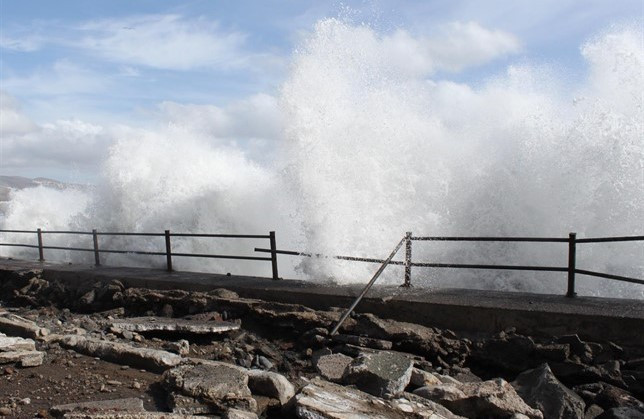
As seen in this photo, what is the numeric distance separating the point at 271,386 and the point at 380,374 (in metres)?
0.89

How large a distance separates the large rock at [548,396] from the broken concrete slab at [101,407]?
2.95m

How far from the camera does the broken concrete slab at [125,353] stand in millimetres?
4785

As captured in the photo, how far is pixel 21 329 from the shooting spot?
6.04 m

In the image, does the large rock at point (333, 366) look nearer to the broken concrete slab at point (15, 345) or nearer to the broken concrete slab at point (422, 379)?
the broken concrete slab at point (422, 379)

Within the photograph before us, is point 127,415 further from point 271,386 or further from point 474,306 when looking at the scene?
point 474,306

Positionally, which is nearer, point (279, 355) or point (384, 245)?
point (279, 355)

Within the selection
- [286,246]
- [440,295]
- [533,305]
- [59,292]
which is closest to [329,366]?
[440,295]

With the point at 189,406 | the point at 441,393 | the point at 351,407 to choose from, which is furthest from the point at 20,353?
the point at 441,393

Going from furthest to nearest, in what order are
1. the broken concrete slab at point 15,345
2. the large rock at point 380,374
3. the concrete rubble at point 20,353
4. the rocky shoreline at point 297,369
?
the broken concrete slab at point 15,345, the concrete rubble at point 20,353, the large rock at point 380,374, the rocky shoreline at point 297,369

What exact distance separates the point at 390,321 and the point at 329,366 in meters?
1.15

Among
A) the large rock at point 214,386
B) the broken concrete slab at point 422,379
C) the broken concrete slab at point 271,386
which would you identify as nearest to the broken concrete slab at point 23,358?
the large rock at point 214,386

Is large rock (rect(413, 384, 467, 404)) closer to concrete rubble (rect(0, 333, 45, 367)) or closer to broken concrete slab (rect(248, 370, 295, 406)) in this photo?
broken concrete slab (rect(248, 370, 295, 406))

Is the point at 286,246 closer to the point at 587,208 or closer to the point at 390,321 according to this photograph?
the point at 587,208

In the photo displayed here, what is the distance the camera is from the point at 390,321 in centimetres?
584
